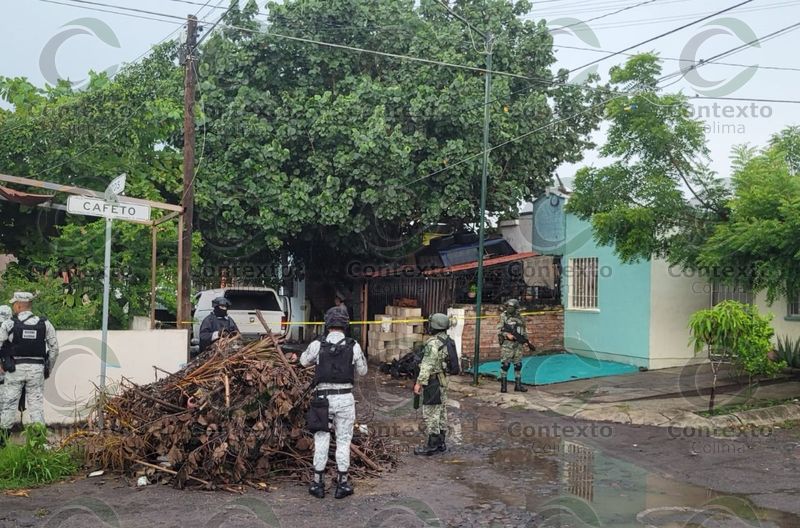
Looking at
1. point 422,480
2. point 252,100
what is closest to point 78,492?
point 422,480

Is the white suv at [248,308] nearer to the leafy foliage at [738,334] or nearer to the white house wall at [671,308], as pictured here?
the white house wall at [671,308]

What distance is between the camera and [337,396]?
7.07 meters

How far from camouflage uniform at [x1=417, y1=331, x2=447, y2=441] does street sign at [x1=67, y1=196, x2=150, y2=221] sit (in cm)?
360

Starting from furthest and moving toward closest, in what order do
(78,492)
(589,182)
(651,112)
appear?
(589,182) → (651,112) → (78,492)

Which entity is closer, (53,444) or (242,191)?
(53,444)

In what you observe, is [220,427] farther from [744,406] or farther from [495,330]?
[495,330]

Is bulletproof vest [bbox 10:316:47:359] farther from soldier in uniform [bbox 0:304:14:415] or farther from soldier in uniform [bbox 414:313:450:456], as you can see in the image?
soldier in uniform [bbox 414:313:450:456]

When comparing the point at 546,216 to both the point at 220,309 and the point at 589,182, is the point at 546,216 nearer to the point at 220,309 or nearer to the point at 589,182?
the point at 589,182

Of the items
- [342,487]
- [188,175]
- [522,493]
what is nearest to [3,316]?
[342,487]

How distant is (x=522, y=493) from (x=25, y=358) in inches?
210

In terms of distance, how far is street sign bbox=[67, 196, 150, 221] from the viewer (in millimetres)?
7863

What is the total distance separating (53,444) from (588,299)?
1198 centimetres

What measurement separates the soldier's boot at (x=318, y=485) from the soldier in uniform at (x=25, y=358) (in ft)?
10.4

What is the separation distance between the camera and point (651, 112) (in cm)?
1248
